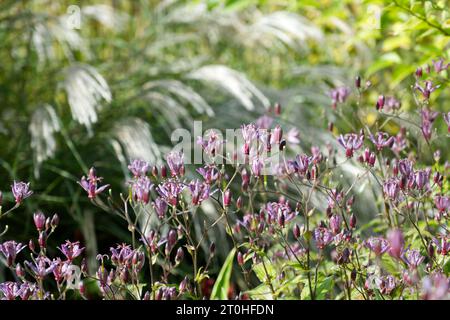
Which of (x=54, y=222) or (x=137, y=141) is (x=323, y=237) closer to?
(x=54, y=222)

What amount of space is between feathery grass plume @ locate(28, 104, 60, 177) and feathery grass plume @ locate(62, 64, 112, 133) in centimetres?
11

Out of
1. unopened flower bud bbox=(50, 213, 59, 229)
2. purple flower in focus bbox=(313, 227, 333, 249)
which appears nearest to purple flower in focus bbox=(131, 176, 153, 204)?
unopened flower bud bbox=(50, 213, 59, 229)

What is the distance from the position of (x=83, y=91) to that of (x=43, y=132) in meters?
0.27

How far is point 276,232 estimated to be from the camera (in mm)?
1445

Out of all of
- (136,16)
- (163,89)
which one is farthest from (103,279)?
(136,16)

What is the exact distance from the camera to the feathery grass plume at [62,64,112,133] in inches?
109

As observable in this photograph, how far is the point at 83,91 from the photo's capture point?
291cm

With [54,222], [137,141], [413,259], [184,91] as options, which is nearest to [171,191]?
[54,222]

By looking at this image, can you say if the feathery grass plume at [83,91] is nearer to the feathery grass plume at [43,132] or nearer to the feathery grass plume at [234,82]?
the feathery grass plume at [43,132]

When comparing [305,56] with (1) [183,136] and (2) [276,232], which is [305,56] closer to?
(1) [183,136]

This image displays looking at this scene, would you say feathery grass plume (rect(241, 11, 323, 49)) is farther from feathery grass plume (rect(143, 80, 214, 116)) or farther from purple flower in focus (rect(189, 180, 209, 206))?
purple flower in focus (rect(189, 180, 209, 206))

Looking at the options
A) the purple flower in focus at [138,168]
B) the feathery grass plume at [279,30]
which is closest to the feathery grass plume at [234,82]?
the feathery grass plume at [279,30]
